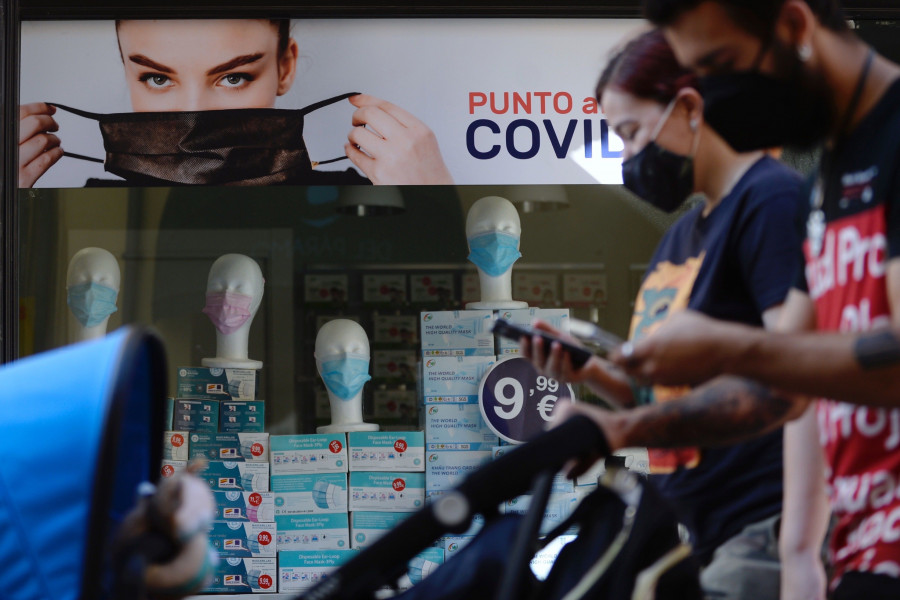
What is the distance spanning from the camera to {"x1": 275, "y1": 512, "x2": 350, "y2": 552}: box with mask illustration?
4.35m

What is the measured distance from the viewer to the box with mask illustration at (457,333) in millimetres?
4414

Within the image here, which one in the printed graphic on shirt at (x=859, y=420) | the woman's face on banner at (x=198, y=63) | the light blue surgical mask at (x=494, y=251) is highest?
the woman's face on banner at (x=198, y=63)

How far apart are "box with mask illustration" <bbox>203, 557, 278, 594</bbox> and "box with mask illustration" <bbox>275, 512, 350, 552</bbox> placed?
0.10m

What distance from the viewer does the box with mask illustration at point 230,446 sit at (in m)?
4.38

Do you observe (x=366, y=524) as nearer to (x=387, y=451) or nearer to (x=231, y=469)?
(x=387, y=451)

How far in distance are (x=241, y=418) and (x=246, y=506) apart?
379 mm

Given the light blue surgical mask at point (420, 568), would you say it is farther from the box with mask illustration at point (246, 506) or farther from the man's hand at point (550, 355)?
the man's hand at point (550, 355)

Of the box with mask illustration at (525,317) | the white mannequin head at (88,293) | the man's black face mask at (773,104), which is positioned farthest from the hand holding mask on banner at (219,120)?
the man's black face mask at (773,104)

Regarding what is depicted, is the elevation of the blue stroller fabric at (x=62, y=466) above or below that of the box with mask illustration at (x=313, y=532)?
above

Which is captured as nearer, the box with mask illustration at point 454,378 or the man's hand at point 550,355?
the man's hand at point 550,355

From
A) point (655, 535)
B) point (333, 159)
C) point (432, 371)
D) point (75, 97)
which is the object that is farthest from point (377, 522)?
point (655, 535)

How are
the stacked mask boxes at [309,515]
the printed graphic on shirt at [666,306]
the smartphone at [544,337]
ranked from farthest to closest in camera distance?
the stacked mask boxes at [309,515], the printed graphic on shirt at [666,306], the smartphone at [544,337]

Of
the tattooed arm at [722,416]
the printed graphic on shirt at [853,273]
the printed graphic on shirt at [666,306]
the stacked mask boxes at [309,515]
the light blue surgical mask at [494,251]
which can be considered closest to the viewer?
the printed graphic on shirt at [853,273]

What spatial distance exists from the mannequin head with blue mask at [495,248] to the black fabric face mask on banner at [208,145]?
68 centimetres
